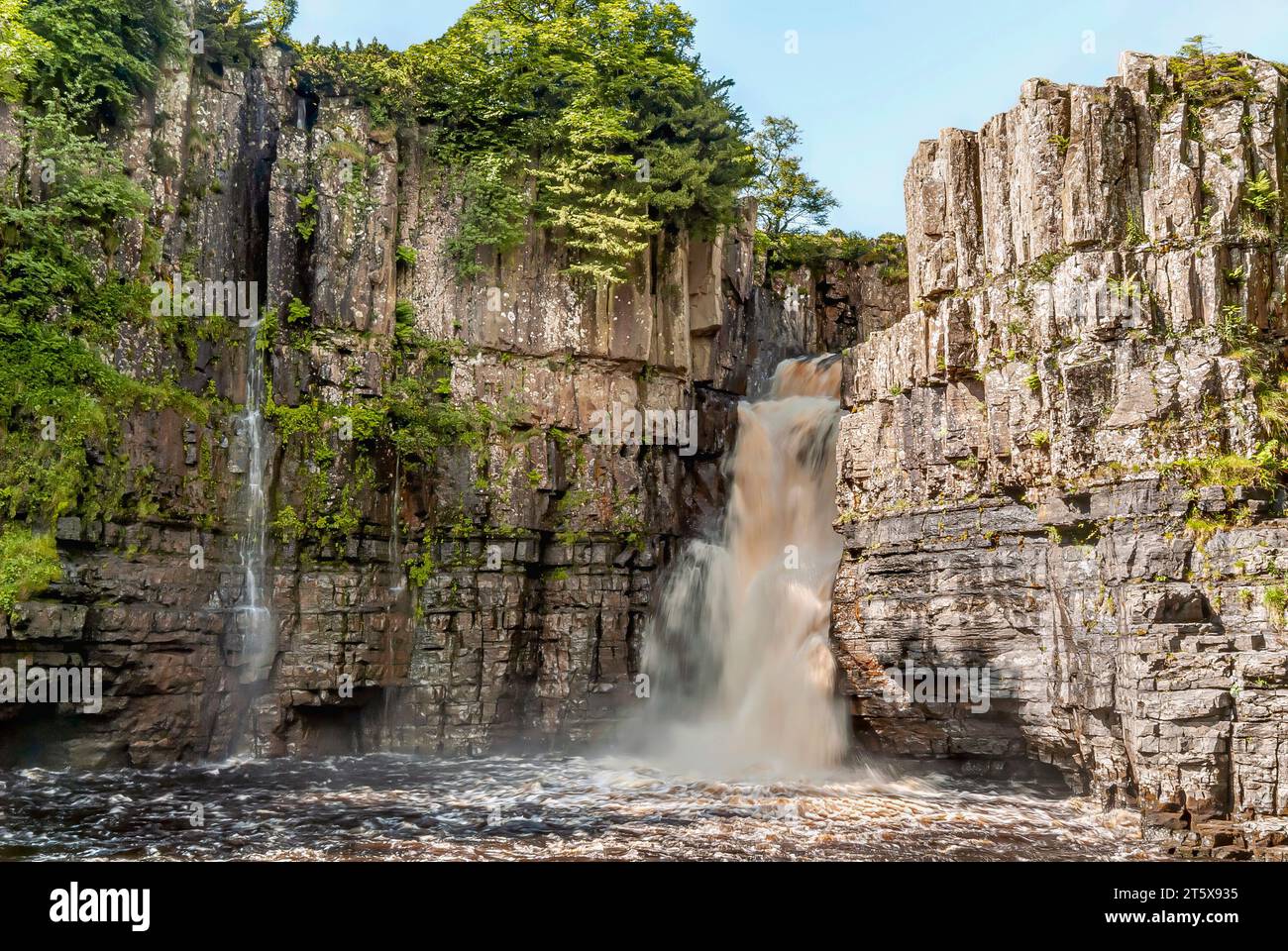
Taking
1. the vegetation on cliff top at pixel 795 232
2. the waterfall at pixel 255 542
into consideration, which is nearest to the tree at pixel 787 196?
the vegetation on cliff top at pixel 795 232

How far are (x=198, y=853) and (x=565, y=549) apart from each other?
477 inches

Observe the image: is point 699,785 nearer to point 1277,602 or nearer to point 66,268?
point 1277,602

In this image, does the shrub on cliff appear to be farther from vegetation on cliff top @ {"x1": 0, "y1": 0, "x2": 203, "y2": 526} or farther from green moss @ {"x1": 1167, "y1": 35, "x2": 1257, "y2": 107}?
green moss @ {"x1": 1167, "y1": 35, "x2": 1257, "y2": 107}

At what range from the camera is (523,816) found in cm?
1827

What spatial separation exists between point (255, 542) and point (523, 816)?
9265mm

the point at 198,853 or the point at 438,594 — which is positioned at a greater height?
the point at 438,594

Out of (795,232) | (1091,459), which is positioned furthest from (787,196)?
(1091,459)

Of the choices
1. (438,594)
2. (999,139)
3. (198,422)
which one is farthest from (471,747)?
(999,139)

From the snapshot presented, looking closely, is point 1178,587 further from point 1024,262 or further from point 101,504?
point 101,504

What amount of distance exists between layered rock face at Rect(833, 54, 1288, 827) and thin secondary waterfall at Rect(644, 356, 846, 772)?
1384mm

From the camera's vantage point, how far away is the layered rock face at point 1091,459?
16.7 m

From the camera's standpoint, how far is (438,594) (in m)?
25.0

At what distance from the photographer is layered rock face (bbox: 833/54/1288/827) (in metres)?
16.7

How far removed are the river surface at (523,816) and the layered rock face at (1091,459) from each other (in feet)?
5.94
